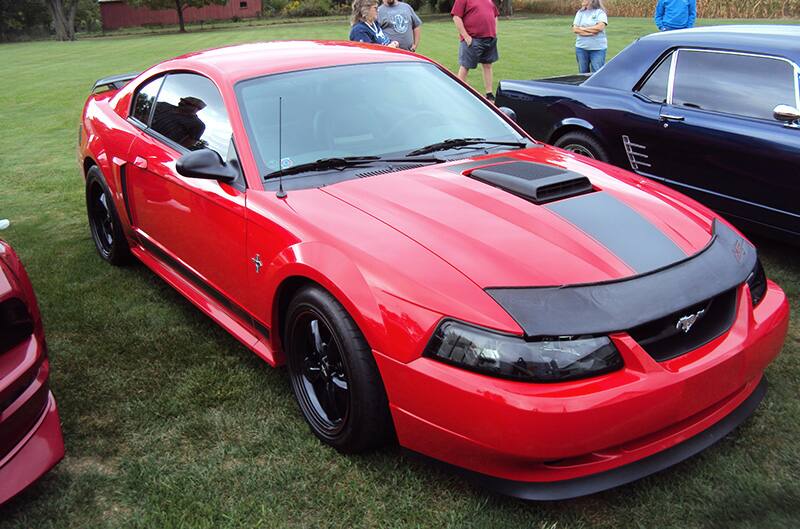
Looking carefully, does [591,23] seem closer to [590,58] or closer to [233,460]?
[590,58]

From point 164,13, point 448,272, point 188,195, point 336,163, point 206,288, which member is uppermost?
point 164,13

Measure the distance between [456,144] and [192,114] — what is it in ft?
4.64

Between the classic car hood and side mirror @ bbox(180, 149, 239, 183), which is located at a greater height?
side mirror @ bbox(180, 149, 239, 183)

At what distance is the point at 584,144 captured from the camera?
5.46m

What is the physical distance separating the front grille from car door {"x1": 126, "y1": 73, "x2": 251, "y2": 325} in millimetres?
1715

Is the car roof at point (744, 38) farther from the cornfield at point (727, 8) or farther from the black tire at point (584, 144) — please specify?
the cornfield at point (727, 8)

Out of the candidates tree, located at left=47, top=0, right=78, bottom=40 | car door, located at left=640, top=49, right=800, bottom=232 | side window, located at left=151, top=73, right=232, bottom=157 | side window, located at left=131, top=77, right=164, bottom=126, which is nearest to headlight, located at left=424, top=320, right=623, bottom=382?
side window, located at left=151, top=73, right=232, bottom=157

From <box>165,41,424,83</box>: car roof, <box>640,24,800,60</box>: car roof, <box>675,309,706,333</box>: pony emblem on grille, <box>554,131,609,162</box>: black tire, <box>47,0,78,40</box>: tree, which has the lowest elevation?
<box>675,309,706,333</box>: pony emblem on grille

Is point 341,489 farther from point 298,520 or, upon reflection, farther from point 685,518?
point 685,518

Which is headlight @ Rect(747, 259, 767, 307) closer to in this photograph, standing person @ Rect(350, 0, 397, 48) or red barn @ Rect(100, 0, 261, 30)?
standing person @ Rect(350, 0, 397, 48)

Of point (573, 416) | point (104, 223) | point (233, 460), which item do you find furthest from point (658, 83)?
point (104, 223)

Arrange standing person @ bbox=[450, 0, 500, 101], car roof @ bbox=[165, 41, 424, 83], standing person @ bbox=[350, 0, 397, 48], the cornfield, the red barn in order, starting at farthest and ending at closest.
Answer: the red barn < the cornfield < standing person @ bbox=[450, 0, 500, 101] < standing person @ bbox=[350, 0, 397, 48] < car roof @ bbox=[165, 41, 424, 83]

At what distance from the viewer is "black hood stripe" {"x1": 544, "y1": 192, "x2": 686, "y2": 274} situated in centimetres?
249

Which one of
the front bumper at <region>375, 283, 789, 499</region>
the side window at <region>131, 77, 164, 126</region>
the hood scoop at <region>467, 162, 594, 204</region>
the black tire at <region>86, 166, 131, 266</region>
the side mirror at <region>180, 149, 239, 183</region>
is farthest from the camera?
the black tire at <region>86, 166, 131, 266</region>
